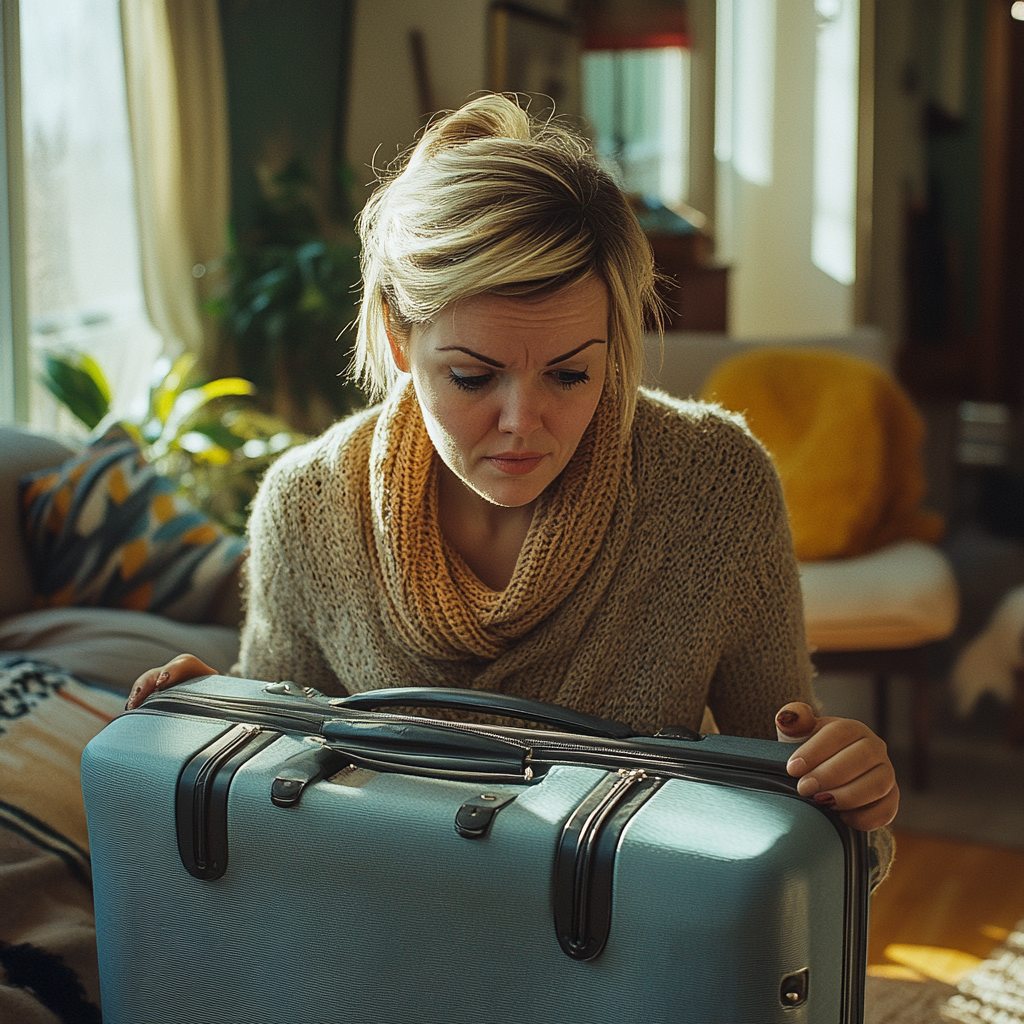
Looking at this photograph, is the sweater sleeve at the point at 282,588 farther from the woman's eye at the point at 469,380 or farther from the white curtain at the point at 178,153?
the white curtain at the point at 178,153

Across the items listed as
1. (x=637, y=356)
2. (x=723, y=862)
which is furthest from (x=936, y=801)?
(x=723, y=862)

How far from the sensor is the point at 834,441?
2.40 metres

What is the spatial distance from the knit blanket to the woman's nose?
2.19ft

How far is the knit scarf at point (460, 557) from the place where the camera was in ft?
3.17

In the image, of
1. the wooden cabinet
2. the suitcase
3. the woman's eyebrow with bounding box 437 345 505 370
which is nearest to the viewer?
the suitcase

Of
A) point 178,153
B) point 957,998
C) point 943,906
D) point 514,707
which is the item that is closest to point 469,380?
point 514,707

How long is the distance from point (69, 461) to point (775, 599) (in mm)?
1315

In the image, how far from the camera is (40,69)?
8.61 feet

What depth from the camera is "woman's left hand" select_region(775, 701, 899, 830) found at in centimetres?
70

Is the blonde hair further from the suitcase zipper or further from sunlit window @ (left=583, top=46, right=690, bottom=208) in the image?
sunlit window @ (left=583, top=46, right=690, bottom=208)

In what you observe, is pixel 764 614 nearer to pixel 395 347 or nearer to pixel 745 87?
pixel 395 347

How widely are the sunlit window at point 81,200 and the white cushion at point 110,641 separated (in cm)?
119

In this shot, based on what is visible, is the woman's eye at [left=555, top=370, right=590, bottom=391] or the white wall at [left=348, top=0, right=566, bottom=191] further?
the white wall at [left=348, top=0, right=566, bottom=191]

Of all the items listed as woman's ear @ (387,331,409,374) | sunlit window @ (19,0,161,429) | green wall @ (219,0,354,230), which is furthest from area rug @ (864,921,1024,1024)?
green wall @ (219,0,354,230)
